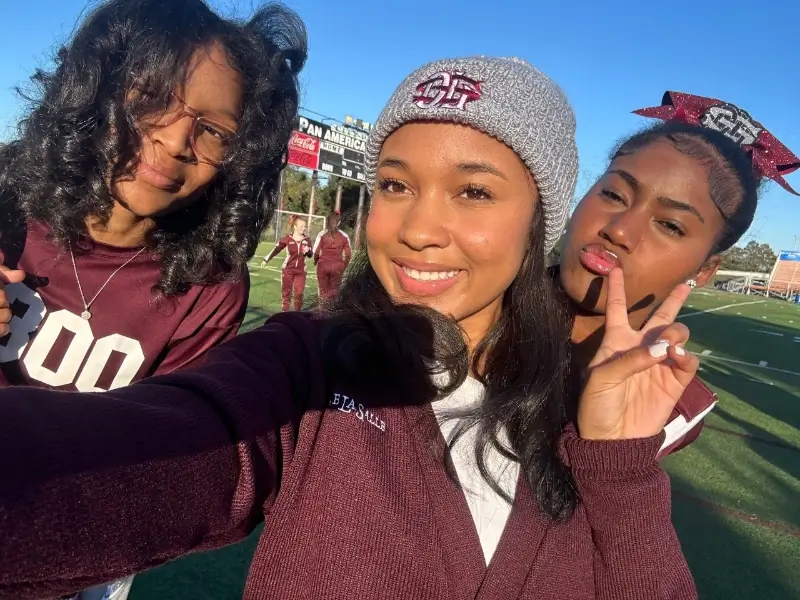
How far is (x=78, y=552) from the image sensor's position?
714mm

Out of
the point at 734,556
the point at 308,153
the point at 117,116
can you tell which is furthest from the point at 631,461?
the point at 308,153

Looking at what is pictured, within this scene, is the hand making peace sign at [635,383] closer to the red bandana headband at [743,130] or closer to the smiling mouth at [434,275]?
the smiling mouth at [434,275]

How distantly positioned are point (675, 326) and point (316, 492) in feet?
Result: 3.31

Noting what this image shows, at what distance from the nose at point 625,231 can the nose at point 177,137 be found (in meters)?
1.53

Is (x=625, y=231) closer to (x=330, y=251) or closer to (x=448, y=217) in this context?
(x=448, y=217)

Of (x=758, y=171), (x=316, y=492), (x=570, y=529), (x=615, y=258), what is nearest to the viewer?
(x=316, y=492)

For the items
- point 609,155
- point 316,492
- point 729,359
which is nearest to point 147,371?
point 316,492

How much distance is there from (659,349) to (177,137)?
5.25 ft

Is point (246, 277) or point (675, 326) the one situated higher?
point (675, 326)

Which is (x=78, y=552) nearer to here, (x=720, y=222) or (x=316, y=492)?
(x=316, y=492)

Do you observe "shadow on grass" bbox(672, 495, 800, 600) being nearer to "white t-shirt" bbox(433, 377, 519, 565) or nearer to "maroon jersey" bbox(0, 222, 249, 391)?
"white t-shirt" bbox(433, 377, 519, 565)

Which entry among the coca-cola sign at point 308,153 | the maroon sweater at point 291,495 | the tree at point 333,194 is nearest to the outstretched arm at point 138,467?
the maroon sweater at point 291,495

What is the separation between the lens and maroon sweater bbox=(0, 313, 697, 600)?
71 cm

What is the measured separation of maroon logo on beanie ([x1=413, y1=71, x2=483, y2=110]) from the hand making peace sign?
29.7 inches
